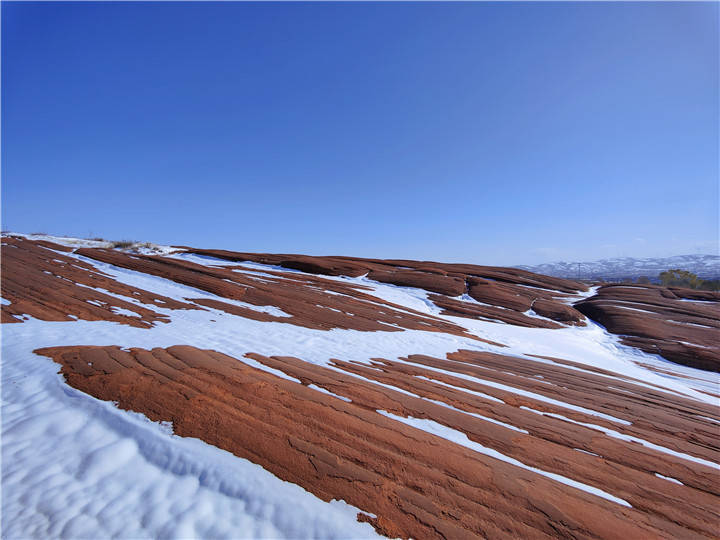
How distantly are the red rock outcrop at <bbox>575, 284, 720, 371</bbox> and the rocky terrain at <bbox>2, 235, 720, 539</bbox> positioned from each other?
142 centimetres

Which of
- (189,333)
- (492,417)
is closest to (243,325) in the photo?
(189,333)

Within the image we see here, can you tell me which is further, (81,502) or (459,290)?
(459,290)

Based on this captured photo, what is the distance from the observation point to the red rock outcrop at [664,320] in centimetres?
1242

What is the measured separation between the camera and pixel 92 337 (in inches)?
283

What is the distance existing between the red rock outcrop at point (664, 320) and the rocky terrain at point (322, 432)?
4.65 feet

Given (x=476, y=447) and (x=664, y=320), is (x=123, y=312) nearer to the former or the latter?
(x=476, y=447)

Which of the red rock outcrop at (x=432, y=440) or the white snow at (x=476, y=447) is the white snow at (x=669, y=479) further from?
the white snow at (x=476, y=447)

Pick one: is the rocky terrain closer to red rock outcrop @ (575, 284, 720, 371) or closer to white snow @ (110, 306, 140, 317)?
white snow @ (110, 306, 140, 317)

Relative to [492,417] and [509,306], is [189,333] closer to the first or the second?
[492,417]

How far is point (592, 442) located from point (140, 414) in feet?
21.3

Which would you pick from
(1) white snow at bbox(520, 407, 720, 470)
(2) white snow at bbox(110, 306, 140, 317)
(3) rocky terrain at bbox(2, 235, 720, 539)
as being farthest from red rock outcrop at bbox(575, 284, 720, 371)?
(2) white snow at bbox(110, 306, 140, 317)

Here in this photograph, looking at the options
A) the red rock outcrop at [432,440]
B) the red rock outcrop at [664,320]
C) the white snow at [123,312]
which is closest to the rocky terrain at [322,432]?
the red rock outcrop at [432,440]

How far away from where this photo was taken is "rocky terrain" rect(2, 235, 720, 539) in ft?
9.22

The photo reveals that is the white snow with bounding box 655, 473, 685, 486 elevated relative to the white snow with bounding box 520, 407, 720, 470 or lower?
elevated
